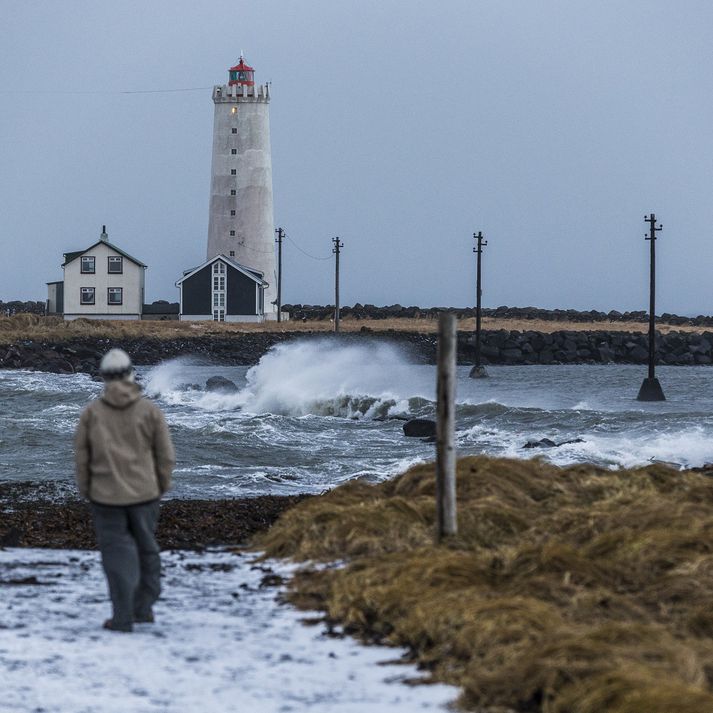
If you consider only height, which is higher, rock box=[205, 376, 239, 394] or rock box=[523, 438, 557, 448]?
rock box=[205, 376, 239, 394]

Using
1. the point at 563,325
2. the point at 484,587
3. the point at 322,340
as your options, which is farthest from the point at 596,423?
the point at 563,325

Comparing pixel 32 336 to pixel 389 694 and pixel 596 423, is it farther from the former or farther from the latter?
pixel 389 694

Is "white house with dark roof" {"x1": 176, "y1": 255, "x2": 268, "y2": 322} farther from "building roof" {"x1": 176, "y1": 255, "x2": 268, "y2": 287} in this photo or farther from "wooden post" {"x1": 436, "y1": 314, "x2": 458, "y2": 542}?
"wooden post" {"x1": 436, "y1": 314, "x2": 458, "y2": 542}

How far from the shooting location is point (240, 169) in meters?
77.4

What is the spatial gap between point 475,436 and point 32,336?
4612 centimetres

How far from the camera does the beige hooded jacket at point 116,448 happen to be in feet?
24.8

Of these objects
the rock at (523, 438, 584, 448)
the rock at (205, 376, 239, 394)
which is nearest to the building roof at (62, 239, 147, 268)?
the rock at (205, 376, 239, 394)

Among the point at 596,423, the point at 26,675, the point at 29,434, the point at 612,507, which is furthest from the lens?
the point at 596,423

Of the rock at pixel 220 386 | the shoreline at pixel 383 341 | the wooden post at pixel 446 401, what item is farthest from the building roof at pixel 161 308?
the wooden post at pixel 446 401

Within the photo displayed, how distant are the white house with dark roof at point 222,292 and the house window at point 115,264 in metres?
3.53

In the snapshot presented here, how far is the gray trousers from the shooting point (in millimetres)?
7582

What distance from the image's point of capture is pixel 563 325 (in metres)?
101

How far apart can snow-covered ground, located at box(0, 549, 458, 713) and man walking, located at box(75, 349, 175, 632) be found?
37 centimetres

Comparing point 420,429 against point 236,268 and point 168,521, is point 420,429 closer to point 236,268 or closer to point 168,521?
point 168,521
